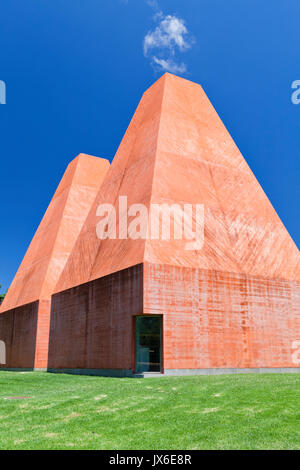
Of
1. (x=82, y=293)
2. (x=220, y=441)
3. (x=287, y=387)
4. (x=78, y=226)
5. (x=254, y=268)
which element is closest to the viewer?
(x=220, y=441)

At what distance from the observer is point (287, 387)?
9906 mm

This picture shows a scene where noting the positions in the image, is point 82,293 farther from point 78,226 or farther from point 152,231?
point 78,226

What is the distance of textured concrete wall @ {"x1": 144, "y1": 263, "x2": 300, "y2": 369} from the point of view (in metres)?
16.6

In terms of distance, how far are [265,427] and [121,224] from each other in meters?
15.0

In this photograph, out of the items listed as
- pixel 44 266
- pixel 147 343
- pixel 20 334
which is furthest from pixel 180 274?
pixel 20 334

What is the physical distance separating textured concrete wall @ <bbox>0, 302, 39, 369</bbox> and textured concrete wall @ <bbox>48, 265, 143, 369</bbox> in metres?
2.98

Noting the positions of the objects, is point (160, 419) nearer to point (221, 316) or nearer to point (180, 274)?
point (180, 274)

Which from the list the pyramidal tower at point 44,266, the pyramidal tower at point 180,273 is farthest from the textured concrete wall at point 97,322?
the pyramidal tower at point 44,266

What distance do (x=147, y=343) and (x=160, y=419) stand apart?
9223 mm

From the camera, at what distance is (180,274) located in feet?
56.7

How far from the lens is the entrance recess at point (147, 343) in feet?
53.9

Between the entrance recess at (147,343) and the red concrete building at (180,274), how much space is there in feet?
0.13

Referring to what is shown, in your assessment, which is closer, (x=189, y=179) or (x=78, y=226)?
(x=189, y=179)

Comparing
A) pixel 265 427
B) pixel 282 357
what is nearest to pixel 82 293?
pixel 282 357
